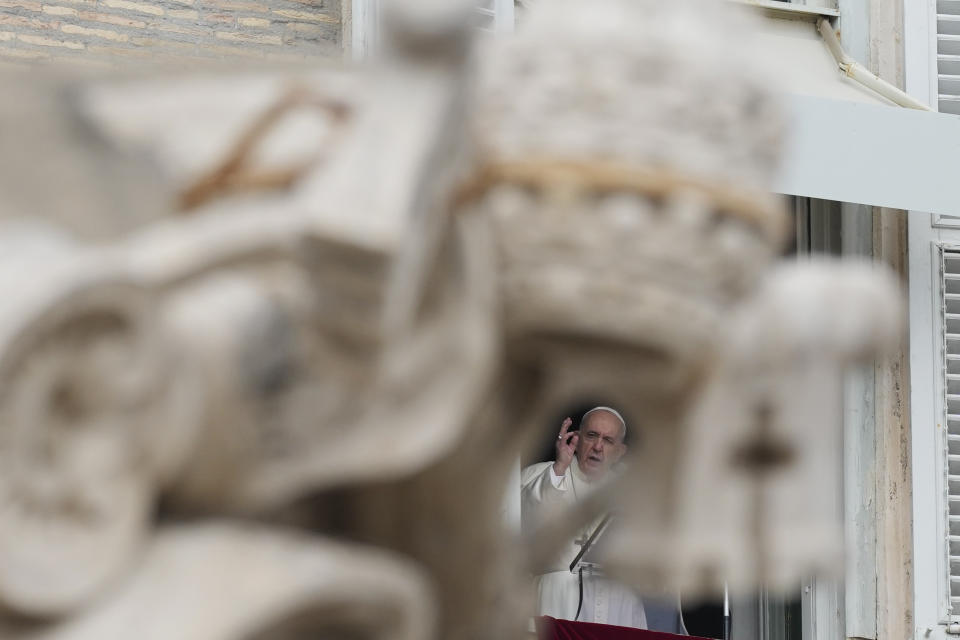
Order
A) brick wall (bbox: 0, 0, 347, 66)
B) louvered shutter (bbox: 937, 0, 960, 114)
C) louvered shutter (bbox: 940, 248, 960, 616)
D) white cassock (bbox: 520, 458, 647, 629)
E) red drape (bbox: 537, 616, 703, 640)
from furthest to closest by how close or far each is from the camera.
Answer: louvered shutter (bbox: 937, 0, 960, 114) < louvered shutter (bbox: 940, 248, 960, 616) < brick wall (bbox: 0, 0, 347, 66) < white cassock (bbox: 520, 458, 647, 629) < red drape (bbox: 537, 616, 703, 640)

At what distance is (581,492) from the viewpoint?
15.1 feet

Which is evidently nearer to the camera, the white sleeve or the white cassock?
the white cassock

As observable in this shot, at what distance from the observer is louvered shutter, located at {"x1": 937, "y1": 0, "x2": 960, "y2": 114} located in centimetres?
580

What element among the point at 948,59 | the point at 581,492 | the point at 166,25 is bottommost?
the point at 581,492

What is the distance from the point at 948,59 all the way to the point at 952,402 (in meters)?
1.09

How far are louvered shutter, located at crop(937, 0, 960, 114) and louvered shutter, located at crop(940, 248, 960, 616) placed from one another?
503mm

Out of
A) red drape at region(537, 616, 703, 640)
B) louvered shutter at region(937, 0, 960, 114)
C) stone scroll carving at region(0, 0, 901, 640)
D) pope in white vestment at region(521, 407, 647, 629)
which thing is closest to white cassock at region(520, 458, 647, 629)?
pope in white vestment at region(521, 407, 647, 629)

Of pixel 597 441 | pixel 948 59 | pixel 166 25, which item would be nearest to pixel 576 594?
pixel 597 441

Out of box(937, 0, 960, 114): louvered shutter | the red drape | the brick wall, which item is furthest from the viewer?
box(937, 0, 960, 114): louvered shutter

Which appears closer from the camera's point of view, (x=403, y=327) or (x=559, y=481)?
(x=403, y=327)

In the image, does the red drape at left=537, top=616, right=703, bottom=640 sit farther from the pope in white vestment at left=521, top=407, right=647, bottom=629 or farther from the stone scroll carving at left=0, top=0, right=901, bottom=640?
the stone scroll carving at left=0, top=0, right=901, bottom=640

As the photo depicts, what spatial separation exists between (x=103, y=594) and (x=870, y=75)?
496cm

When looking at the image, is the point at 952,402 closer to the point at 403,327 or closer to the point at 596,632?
the point at 596,632

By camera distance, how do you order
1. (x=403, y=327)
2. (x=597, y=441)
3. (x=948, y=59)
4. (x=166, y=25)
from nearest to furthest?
1. (x=403, y=327)
2. (x=597, y=441)
3. (x=166, y=25)
4. (x=948, y=59)
